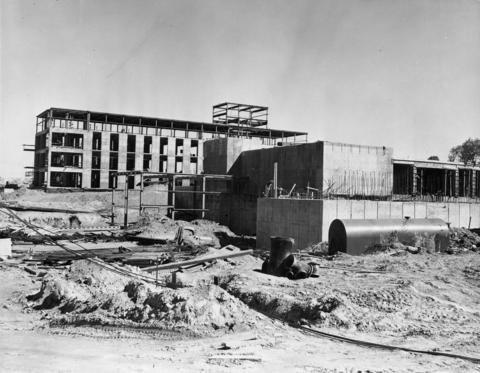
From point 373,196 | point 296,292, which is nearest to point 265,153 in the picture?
point 373,196

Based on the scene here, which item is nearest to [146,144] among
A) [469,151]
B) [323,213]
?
[323,213]

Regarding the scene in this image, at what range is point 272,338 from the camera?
32.1ft

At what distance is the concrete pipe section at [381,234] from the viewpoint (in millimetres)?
20922

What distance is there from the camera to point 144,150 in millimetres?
62906

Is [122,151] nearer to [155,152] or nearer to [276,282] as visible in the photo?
[155,152]

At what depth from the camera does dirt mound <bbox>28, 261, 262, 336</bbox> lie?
34.1 ft

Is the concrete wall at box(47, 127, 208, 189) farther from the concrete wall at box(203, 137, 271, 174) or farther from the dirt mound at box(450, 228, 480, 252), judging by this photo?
the dirt mound at box(450, 228, 480, 252)

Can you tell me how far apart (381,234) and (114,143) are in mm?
46157

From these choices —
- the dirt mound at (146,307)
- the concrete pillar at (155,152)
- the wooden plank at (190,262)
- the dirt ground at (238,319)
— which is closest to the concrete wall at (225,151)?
the concrete pillar at (155,152)

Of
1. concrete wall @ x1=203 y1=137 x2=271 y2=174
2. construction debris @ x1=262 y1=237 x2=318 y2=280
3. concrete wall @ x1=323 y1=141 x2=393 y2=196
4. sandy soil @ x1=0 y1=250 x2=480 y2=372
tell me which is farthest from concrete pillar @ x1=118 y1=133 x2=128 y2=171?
construction debris @ x1=262 y1=237 x2=318 y2=280

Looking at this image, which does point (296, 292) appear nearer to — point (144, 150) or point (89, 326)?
point (89, 326)

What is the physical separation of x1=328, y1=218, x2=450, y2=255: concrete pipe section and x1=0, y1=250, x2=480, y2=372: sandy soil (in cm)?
590

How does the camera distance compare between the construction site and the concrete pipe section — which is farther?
the concrete pipe section

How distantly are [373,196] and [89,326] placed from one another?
24.2 metres
